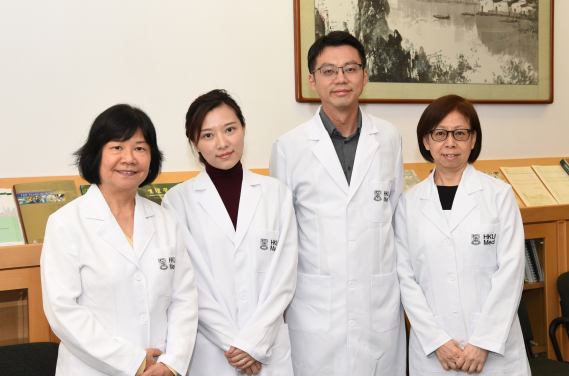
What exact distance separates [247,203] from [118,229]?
523mm

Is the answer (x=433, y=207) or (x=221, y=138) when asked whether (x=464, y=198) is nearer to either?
(x=433, y=207)

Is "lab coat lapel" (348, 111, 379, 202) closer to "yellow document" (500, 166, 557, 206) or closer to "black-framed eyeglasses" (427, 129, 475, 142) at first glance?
"black-framed eyeglasses" (427, 129, 475, 142)

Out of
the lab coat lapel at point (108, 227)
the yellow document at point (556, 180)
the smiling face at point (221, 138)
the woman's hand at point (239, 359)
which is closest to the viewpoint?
the lab coat lapel at point (108, 227)

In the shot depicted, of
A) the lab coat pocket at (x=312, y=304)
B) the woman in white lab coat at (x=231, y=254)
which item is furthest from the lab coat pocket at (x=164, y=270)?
the lab coat pocket at (x=312, y=304)

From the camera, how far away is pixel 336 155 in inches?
85.7

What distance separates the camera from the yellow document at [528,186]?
3195 mm

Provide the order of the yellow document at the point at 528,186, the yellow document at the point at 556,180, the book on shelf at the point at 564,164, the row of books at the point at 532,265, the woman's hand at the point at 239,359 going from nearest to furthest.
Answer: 1. the woman's hand at the point at 239,359
2. the row of books at the point at 532,265
3. the yellow document at the point at 528,186
4. the yellow document at the point at 556,180
5. the book on shelf at the point at 564,164

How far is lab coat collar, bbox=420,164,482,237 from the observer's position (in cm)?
208

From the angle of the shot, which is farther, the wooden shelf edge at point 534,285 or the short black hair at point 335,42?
the wooden shelf edge at point 534,285

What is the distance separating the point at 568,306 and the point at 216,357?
7.21 ft

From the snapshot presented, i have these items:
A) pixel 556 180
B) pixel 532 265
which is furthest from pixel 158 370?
pixel 556 180

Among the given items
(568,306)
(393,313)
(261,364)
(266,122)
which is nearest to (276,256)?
(261,364)

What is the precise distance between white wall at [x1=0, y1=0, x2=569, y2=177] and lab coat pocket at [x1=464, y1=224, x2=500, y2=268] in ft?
4.71

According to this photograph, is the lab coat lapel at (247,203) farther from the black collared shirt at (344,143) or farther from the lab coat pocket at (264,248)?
the black collared shirt at (344,143)
